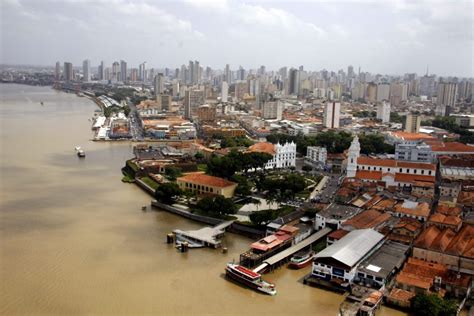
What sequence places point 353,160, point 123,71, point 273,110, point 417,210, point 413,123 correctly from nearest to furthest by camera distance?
point 417,210 < point 353,160 < point 413,123 < point 273,110 < point 123,71

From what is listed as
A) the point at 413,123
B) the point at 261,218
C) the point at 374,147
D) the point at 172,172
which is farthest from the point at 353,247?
the point at 413,123

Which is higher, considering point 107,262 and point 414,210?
point 414,210

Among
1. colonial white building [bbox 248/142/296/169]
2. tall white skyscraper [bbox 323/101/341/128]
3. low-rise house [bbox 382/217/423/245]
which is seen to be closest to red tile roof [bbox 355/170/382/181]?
colonial white building [bbox 248/142/296/169]

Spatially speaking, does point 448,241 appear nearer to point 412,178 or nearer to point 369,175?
point 412,178

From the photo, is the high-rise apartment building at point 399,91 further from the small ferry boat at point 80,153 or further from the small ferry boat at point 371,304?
the small ferry boat at point 371,304

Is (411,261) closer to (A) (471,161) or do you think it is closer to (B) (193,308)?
(B) (193,308)

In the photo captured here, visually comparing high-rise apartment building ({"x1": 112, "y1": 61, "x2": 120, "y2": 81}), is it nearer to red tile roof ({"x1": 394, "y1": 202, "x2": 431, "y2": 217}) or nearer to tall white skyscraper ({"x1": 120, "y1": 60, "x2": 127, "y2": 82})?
tall white skyscraper ({"x1": 120, "y1": 60, "x2": 127, "y2": 82})

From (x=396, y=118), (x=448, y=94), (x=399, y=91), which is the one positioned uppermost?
(x=399, y=91)

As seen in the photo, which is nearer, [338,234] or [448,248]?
[448,248]
